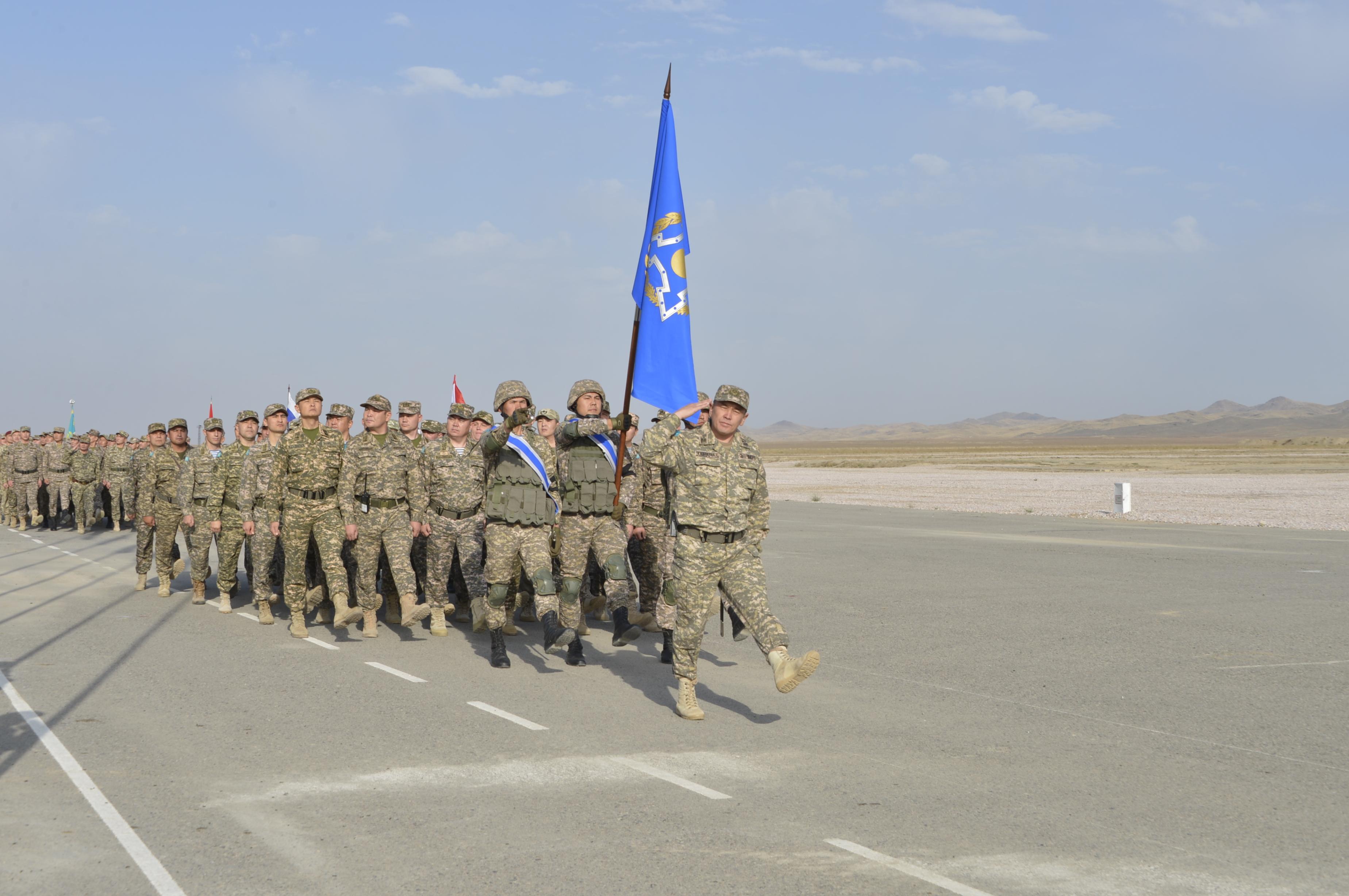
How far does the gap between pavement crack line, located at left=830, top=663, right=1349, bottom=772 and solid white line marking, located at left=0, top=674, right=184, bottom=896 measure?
4.99m

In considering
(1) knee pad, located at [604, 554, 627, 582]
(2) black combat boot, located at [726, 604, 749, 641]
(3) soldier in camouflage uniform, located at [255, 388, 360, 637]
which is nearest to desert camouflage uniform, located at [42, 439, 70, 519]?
(3) soldier in camouflage uniform, located at [255, 388, 360, 637]

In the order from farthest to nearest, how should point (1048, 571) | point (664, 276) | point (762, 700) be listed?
point (1048, 571), point (664, 276), point (762, 700)

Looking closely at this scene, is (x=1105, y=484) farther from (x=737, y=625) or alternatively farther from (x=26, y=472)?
(x=737, y=625)

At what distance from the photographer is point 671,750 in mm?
6254

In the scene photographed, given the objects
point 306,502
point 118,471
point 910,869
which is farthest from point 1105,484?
point 910,869

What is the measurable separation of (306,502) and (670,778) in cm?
567

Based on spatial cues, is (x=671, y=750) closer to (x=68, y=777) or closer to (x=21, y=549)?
(x=68, y=777)

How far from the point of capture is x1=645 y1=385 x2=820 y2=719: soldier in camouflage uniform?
276 inches

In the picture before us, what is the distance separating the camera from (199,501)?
42.0 feet

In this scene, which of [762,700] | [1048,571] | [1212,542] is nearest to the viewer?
[762,700]

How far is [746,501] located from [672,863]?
295 cm

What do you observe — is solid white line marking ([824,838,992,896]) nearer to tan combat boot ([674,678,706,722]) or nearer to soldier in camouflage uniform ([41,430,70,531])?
tan combat boot ([674,678,706,722])

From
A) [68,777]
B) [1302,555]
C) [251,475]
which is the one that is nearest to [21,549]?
[251,475]

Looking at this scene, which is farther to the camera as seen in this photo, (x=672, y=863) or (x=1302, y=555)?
(x=1302, y=555)
